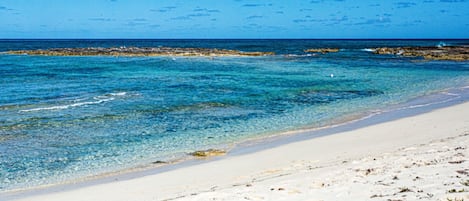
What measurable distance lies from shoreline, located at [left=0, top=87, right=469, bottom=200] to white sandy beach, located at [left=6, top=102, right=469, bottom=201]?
0.13 m

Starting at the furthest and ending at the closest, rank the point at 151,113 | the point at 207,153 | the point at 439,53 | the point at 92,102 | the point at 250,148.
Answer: the point at 439,53, the point at 92,102, the point at 151,113, the point at 250,148, the point at 207,153

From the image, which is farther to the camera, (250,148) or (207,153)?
(250,148)

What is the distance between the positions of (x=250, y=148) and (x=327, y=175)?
5019 millimetres

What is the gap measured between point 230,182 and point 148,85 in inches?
974

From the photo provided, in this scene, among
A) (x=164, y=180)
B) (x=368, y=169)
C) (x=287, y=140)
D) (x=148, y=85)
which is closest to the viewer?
(x=368, y=169)

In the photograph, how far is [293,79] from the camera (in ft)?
131

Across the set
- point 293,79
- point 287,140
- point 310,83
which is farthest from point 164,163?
point 293,79

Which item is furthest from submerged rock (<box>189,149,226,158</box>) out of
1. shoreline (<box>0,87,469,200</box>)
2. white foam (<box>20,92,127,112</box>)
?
white foam (<box>20,92,127,112</box>)

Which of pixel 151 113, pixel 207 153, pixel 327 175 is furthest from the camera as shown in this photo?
pixel 151 113

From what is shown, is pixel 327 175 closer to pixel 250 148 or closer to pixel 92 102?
pixel 250 148

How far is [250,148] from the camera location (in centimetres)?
1526

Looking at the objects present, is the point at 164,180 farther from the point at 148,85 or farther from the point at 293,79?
the point at 293,79

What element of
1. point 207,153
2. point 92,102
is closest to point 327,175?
point 207,153

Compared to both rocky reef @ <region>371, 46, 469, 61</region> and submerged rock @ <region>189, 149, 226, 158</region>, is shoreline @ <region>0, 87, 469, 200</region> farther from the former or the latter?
rocky reef @ <region>371, 46, 469, 61</region>
